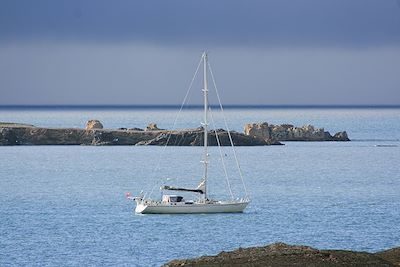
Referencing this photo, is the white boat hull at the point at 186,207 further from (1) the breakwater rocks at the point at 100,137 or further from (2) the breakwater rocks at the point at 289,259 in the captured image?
(1) the breakwater rocks at the point at 100,137

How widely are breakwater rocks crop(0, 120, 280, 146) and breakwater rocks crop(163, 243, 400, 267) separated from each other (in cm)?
12563

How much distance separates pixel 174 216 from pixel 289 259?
121 ft

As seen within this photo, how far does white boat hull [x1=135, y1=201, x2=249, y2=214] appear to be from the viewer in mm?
65562

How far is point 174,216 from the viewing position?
65125mm

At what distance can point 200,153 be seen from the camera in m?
140

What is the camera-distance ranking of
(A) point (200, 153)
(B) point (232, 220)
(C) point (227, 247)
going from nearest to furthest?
Answer: (C) point (227, 247), (B) point (232, 220), (A) point (200, 153)

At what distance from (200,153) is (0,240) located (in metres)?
87.3

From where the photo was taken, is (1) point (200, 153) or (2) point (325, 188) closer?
(2) point (325, 188)

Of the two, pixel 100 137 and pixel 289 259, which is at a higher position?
pixel 100 137

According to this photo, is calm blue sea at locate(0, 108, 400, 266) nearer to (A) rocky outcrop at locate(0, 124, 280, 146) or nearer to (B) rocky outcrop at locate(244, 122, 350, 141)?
(A) rocky outcrop at locate(0, 124, 280, 146)

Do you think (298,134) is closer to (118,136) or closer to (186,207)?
(118,136)

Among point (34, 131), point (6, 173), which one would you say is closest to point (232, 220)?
point (6, 173)

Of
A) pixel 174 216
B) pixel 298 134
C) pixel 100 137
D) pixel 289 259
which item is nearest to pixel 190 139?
pixel 100 137

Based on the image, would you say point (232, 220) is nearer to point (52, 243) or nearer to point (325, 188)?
point (52, 243)
